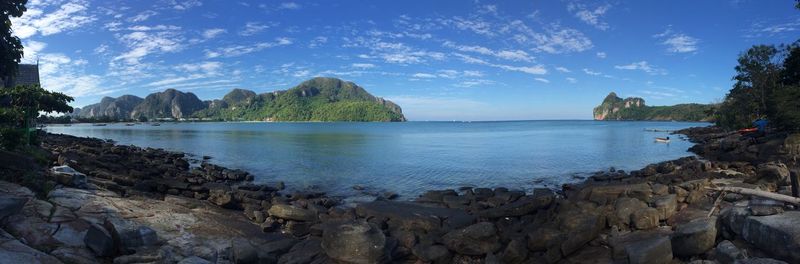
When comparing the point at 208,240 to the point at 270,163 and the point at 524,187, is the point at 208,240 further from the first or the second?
the point at 270,163

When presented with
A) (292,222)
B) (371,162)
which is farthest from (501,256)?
(371,162)

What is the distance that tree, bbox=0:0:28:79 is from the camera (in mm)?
17375

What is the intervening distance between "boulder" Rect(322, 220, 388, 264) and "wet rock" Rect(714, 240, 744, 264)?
23.2 feet

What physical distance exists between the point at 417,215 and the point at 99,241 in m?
8.72

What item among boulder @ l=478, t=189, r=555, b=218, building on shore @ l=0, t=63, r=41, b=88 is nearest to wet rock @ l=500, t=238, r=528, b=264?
boulder @ l=478, t=189, r=555, b=218

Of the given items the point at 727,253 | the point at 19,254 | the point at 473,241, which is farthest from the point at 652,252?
the point at 19,254

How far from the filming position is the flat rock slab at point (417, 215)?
1257 centimetres

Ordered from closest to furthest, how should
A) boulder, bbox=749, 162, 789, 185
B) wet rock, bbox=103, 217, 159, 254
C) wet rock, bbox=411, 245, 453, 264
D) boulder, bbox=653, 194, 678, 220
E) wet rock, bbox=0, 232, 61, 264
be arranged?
wet rock, bbox=0, 232, 61, 264, wet rock, bbox=103, 217, 159, 254, wet rock, bbox=411, 245, 453, 264, boulder, bbox=653, 194, 678, 220, boulder, bbox=749, 162, 789, 185

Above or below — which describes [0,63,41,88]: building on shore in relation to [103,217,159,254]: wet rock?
above

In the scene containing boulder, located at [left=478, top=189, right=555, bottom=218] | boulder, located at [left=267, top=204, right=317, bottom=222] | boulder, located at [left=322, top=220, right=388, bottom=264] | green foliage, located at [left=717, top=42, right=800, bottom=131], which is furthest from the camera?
green foliage, located at [left=717, top=42, right=800, bottom=131]

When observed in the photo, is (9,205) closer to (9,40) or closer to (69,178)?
(69,178)

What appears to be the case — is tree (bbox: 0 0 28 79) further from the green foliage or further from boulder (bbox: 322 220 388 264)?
the green foliage

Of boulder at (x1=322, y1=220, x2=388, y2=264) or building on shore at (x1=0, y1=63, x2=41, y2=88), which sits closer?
boulder at (x1=322, y1=220, x2=388, y2=264)

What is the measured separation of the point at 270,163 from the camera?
3497 cm
